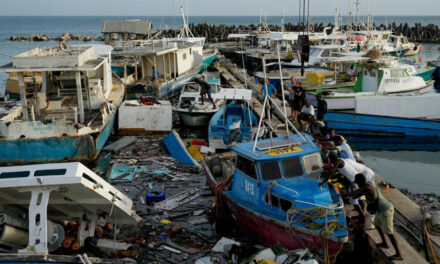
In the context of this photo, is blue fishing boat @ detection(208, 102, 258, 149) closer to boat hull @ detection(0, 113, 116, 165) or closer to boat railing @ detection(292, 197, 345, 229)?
boat hull @ detection(0, 113, 116, 165)

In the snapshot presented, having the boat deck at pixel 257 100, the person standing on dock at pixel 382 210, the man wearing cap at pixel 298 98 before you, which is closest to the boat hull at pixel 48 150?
the boat deck at pixel 257 100

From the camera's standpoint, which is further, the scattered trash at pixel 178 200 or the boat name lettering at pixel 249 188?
the scattered trash at pixel 178 200

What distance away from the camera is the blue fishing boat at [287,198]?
7812mm

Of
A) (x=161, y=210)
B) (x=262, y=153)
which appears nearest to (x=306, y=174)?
(x=262, y=153)

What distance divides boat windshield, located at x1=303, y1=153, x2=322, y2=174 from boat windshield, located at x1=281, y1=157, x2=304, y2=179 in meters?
0.13

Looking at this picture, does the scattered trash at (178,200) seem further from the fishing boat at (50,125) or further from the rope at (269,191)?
the fishing boat at (50,125)

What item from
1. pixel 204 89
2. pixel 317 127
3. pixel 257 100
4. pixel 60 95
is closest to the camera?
pixel 317 127

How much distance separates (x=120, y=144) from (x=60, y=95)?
3946 mm

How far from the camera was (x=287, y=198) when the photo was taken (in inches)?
322

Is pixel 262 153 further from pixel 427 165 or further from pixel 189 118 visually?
pixel 427 165

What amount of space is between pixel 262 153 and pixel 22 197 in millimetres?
4580

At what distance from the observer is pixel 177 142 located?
15.5m

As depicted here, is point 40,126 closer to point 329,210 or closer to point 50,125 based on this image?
point 50,125

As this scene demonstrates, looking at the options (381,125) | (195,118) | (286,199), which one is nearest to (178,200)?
(286,199)
